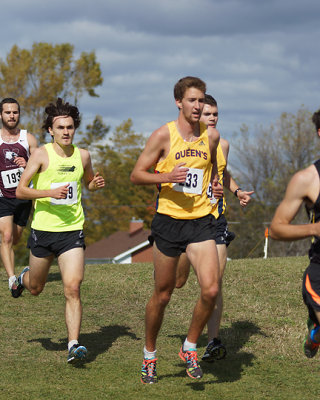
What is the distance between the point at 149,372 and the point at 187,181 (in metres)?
1.72

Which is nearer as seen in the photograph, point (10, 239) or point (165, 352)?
point (165, 352)

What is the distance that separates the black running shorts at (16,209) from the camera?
8945 millimetres

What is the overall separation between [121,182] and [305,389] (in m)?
37.2

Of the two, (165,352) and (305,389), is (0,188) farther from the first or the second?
(305,389)

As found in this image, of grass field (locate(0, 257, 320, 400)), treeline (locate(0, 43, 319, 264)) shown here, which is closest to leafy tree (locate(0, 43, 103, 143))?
treeline (locate(0, 43, 319, 264))

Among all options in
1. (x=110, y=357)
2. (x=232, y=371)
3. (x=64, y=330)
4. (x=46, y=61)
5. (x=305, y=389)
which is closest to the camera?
(x=305, y=389)

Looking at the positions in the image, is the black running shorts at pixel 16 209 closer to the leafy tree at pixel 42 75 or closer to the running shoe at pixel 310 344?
the running shoe at pixel 310 344

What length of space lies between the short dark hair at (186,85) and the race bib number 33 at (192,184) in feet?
2.28

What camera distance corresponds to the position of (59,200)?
6.43 meters

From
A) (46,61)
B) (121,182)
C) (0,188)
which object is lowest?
(121,182)

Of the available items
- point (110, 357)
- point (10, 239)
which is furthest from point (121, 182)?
point (110, 357)

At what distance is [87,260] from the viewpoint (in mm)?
46500

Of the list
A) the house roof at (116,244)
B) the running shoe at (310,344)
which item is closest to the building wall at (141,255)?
the house roof at (116,244)

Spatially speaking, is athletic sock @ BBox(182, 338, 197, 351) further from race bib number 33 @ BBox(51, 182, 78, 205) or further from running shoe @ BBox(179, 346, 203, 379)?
race bib number 33 @ BBox(51, 182, 78, 205)
